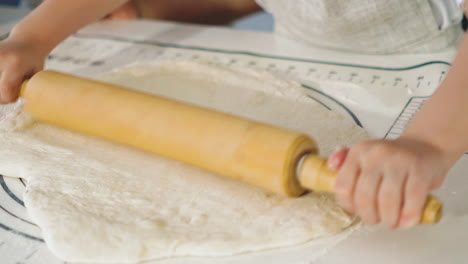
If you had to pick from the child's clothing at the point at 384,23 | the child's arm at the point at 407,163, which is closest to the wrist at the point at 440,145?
the child's arm at the point at 407,163

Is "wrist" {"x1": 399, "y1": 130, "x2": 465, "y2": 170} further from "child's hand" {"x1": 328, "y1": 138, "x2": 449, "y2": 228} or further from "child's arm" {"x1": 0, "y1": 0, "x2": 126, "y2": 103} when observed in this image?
"child's arm" {"x1": 0, "y1": 0, "x2": 126, "y2": 103}

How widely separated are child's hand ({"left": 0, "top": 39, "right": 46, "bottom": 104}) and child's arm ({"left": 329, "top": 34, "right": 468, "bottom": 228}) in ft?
1.89

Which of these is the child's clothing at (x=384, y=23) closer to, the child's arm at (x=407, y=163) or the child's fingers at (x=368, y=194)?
the child's arm at (x=407, y=163)

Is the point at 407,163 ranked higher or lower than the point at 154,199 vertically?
higher

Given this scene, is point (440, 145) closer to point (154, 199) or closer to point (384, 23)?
point (154, 199)

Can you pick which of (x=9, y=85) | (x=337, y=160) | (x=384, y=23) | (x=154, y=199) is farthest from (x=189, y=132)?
(x=384, y=23)

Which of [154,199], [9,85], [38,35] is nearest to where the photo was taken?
[154,199]

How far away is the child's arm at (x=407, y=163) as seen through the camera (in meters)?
0.46

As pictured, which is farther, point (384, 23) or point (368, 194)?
point (384, 23)

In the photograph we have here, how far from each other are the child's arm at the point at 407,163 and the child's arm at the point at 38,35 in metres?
0.59

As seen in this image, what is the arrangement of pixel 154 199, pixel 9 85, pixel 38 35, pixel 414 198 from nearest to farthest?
1. pixel 414 198
2. pixel 154 199
3. pixel 9 85
4. pixel 38 35

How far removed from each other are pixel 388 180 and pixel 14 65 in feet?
2.16

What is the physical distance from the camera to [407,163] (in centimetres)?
47

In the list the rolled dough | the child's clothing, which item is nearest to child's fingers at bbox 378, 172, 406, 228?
the rolled dough
